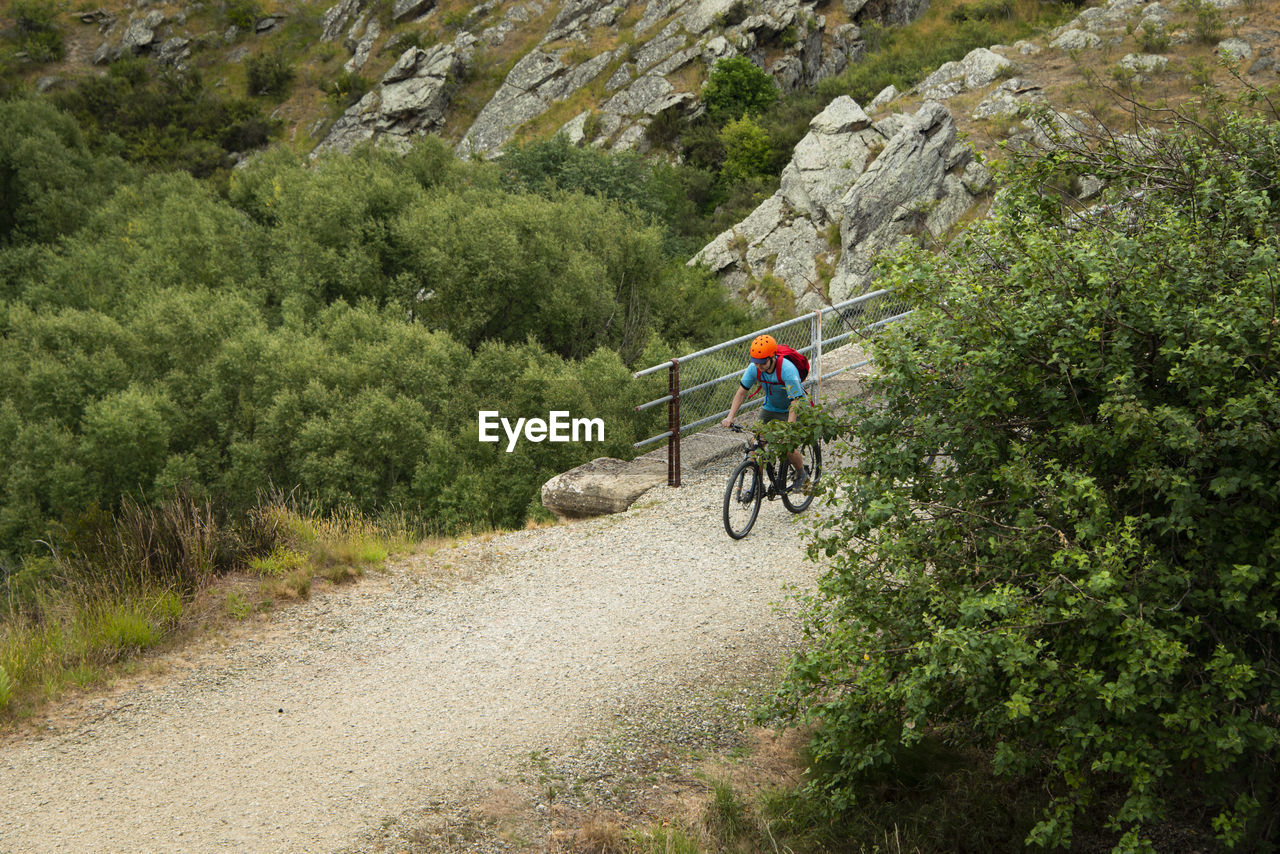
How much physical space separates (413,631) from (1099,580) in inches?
222

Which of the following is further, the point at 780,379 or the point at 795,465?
the point at 795,465

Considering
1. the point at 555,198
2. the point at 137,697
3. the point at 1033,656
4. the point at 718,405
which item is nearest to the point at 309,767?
the point at 137,697

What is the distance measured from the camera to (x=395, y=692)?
659cm

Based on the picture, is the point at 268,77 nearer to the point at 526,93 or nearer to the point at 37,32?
the point at 37,32

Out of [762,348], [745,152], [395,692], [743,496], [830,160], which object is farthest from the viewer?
[745,152]

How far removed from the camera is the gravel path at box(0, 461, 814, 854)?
17.2 ft

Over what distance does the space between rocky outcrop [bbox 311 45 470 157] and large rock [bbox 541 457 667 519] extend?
39.2m

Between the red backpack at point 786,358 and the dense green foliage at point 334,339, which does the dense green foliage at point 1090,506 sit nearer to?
the red backpack at point 786,358

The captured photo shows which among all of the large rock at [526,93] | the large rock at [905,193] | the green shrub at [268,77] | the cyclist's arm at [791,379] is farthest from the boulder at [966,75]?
the green shrub at [268,77]

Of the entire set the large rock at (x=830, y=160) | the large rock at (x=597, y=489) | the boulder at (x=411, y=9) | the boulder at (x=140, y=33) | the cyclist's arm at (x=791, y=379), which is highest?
the boulder at (x=140, y=33)

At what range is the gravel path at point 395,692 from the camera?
5234 mm

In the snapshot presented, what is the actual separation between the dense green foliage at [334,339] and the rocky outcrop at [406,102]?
1480 cm

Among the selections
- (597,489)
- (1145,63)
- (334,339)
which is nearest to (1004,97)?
(1145,63)

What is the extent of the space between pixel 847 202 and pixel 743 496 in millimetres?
20309
